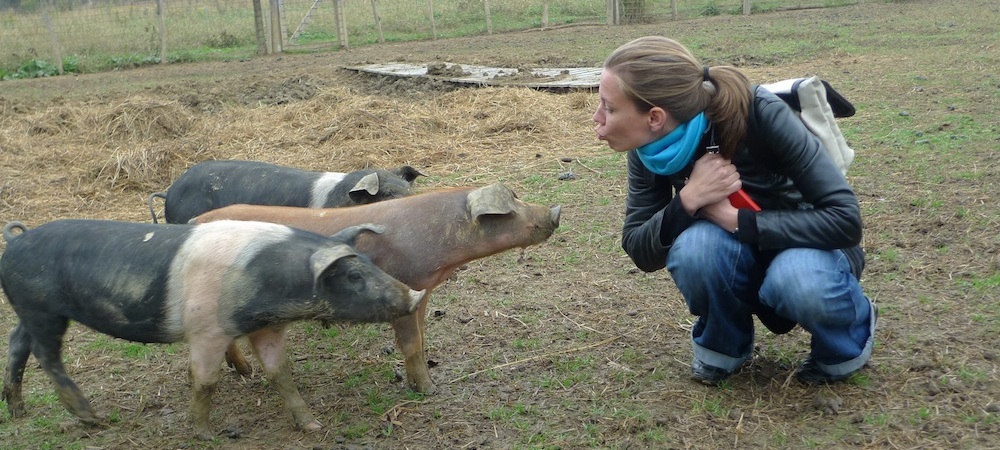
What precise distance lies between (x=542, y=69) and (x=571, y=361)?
7.67 metres

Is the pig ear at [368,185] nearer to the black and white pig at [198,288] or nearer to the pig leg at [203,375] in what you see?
the black and white pig at [198,288]

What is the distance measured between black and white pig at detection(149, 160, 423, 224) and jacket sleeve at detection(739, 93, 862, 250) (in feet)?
7.07

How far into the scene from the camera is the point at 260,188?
4.58 meters

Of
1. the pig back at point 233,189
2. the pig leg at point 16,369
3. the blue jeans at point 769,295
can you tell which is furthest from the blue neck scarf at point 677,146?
the pig leg at point 16,369

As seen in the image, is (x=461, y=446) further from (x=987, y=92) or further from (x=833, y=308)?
(x=987, y=92)

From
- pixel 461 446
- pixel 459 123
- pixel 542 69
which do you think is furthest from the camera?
pixel 542 69

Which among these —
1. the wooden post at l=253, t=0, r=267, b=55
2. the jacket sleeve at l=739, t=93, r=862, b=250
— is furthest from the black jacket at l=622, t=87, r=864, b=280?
the wooden post at l=253, t=0, r=267, b=55

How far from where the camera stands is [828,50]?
1123 centimetres

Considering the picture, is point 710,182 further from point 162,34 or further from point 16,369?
point 162,34

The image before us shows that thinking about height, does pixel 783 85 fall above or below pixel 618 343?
above

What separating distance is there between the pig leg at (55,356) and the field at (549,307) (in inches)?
4.3

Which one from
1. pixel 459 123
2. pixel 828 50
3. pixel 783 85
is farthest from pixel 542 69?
pixel 783 85

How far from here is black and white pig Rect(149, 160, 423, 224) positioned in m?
4.51

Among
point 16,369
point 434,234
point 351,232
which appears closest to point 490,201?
point 434,234
